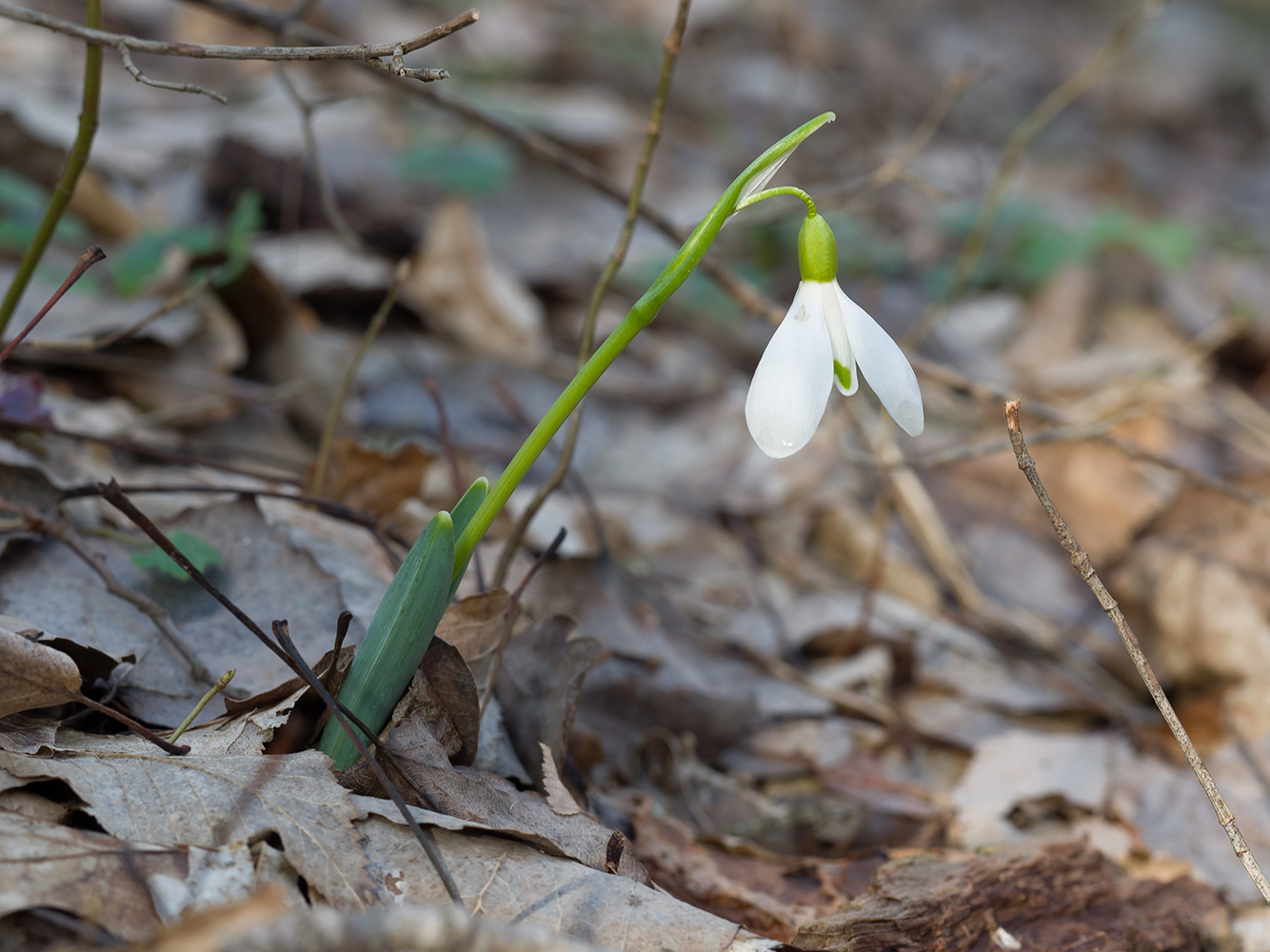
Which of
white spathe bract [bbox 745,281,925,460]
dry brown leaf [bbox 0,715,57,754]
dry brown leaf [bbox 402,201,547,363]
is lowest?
dry brown leaf [bbox 0,715,57,754]

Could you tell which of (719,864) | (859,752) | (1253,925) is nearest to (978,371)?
(859,752)

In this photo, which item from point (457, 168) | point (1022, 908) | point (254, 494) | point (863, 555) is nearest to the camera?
point (1022, 908)

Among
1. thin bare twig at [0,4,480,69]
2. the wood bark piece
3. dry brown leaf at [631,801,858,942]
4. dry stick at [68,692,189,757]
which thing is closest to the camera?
thin bare twig at [0,4,480,69]

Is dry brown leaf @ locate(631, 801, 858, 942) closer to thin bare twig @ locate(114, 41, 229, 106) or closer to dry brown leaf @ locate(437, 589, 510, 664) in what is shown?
dry brown leaf @ locate(437, 589, 510, 664)

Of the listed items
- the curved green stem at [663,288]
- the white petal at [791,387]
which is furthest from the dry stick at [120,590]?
the white petal at [791,387]

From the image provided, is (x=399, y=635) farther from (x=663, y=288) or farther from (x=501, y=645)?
(x=663, y=288)

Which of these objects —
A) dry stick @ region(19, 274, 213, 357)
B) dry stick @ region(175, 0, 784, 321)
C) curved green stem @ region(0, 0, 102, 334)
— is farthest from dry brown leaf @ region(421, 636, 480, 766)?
dry stick @ region(175, 0, 784, 321)

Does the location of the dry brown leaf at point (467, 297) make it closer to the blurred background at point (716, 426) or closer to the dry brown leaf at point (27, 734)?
the blurred background at point (716, 426)

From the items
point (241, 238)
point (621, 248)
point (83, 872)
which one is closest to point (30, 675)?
point (83, 872)
